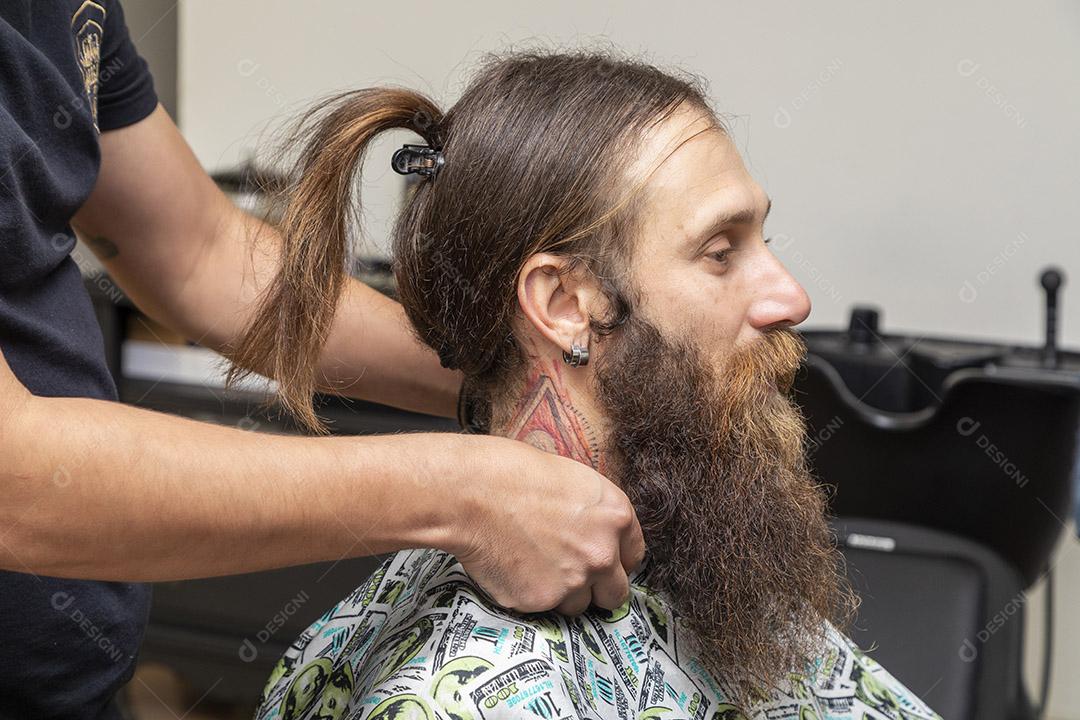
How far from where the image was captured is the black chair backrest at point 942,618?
135cm

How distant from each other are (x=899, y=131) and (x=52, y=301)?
6.46ft

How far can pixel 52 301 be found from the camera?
1.00 m

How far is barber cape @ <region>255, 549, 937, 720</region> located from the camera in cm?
88

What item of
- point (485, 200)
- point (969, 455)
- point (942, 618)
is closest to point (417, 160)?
point (485, 200)

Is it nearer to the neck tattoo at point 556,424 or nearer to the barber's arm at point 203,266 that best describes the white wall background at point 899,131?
the barber's arm at point 203,266

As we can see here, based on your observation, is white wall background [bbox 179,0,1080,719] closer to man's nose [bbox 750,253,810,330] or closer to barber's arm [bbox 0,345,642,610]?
man's nose [bbox 750,253,810,330]

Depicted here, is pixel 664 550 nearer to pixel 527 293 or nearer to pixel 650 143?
Answer: pixel 527 293

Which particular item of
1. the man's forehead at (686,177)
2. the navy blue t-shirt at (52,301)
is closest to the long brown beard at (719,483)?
the man's forehead at (686,177)

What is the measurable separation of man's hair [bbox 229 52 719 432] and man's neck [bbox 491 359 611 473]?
42 millimetres

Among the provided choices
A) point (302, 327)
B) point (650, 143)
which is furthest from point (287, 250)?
point (650, 143)

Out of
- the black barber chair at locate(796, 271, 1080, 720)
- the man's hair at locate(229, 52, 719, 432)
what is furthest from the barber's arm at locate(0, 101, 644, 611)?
the black barber chair at locate(796, 271, 1080, 720)

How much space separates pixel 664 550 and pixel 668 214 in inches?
13.1

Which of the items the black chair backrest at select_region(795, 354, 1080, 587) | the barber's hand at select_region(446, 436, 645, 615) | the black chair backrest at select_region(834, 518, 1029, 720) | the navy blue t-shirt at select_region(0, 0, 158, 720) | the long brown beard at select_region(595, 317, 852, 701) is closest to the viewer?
the barber's hand at select_region(446, 436, 645, 615)

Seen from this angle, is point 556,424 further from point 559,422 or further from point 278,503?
point 278,503
